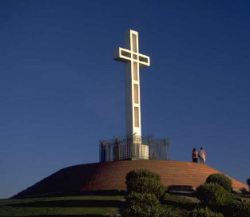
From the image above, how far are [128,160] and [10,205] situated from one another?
7.10 meters

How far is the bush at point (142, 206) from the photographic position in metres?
19.6

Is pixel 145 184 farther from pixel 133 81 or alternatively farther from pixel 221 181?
pixel 133 81

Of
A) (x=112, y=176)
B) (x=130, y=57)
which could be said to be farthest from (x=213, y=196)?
(x=130, y=57)

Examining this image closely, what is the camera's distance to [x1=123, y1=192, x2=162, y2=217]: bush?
1961 centimetres

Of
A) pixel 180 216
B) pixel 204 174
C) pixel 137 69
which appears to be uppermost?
pixel 137 69

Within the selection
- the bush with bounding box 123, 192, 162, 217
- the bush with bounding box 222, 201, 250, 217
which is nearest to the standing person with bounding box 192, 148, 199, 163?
the bush with bounding box 222, 201, 250, 217

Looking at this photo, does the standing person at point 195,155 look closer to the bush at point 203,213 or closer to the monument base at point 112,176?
the monument base at point 112,176

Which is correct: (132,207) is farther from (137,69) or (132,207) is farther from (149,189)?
(137,69)

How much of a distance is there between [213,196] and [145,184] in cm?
275

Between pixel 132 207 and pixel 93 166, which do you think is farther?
pixel 93 166

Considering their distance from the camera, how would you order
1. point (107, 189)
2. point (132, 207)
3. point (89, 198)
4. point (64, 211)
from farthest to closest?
1. point (107, 189)
2. point (89, 198)
3. point (64, 211)
4. point (132, 207)

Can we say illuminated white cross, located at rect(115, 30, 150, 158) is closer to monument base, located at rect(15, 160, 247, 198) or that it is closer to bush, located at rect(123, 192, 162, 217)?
monument base, located at rect(15, 160, 247, 198)

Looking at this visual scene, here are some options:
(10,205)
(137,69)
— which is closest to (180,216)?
(10,205)

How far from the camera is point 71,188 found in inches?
1053
